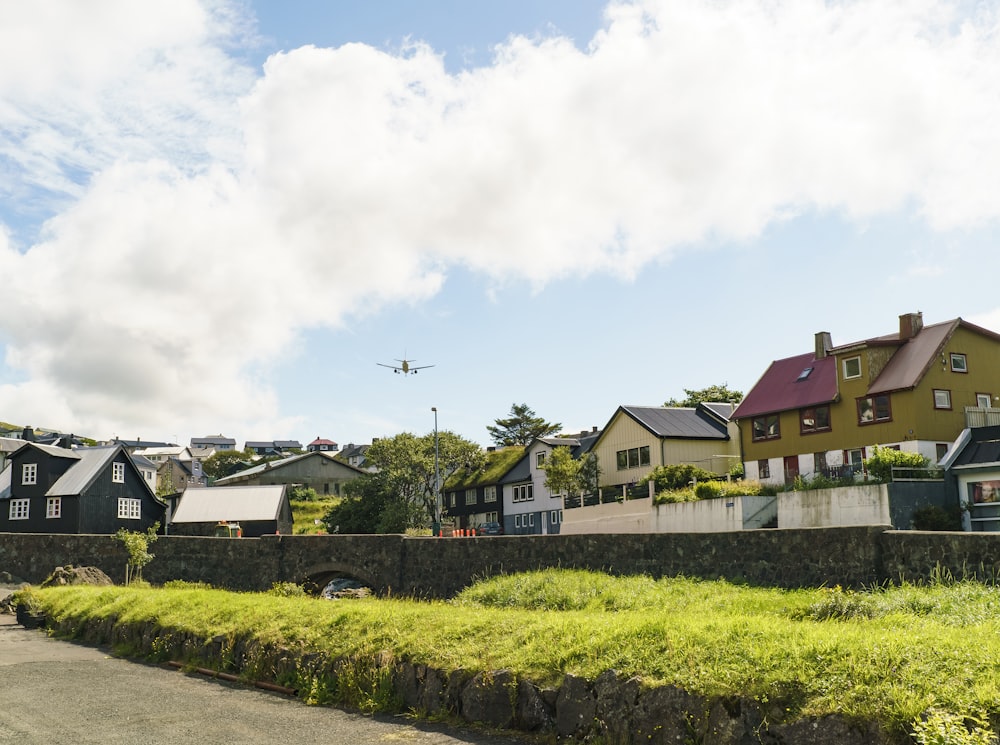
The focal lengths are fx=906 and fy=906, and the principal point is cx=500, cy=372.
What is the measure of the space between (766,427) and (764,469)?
2.20m

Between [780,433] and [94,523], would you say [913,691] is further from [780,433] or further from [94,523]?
[94,523]

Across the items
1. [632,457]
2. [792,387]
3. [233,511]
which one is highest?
[792,387]

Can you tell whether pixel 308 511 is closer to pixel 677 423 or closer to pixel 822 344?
pixel 677 423

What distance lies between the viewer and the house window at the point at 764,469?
47062 millimetres

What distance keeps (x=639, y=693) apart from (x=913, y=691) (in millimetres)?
3498

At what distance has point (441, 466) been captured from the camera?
251 ft

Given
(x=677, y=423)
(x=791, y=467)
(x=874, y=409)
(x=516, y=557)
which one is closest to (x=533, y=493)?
(x=677, y=423)

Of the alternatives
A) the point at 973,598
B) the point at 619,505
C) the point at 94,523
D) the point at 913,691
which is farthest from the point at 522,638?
the point at 94,523

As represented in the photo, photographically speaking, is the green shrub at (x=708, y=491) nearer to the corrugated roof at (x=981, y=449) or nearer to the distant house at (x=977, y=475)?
the distant house at (x=977, y=475)

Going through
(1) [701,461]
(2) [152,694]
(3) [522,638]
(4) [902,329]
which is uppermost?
(4) [902,329]

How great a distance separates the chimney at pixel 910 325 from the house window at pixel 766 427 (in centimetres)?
730

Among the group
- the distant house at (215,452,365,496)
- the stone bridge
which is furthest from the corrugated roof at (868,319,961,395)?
the distant house at (215,452,365,496)

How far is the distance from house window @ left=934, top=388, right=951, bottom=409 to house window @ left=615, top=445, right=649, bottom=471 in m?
17.7

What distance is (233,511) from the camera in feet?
218
